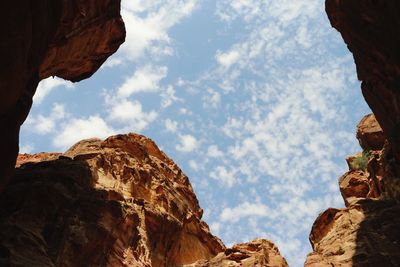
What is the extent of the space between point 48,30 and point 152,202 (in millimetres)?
21951

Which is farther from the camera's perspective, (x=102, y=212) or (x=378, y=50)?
(x=102, y=212)

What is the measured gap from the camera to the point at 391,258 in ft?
88.6

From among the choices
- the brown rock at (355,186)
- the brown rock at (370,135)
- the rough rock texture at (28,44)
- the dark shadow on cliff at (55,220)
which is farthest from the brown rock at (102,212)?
the brown rock at (370,135)

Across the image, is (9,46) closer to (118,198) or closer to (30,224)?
(30,224)

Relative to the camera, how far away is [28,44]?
2012 centimetres

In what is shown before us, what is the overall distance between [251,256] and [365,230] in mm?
7173

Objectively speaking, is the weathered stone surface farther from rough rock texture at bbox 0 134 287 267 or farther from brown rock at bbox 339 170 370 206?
brown rock at bbox 339 170 370 206

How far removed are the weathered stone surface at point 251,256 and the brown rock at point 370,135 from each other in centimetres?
1902

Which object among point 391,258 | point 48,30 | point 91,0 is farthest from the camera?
point 91,0

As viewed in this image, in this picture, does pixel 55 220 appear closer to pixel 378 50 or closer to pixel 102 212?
pixel 102 212

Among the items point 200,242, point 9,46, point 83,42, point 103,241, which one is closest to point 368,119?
point 200,242

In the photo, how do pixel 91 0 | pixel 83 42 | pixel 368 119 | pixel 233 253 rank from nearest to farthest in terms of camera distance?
1. pixel 233 253
2. pixel 91 0
3. pixel 83 42
4. pixel 368 119

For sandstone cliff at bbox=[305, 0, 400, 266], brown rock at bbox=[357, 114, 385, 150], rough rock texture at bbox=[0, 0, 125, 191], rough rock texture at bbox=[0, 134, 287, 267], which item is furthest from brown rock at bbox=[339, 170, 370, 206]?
rough rock texture at bbox=[0, 0, 125, 191]

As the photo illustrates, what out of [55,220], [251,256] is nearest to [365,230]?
[251,256]
